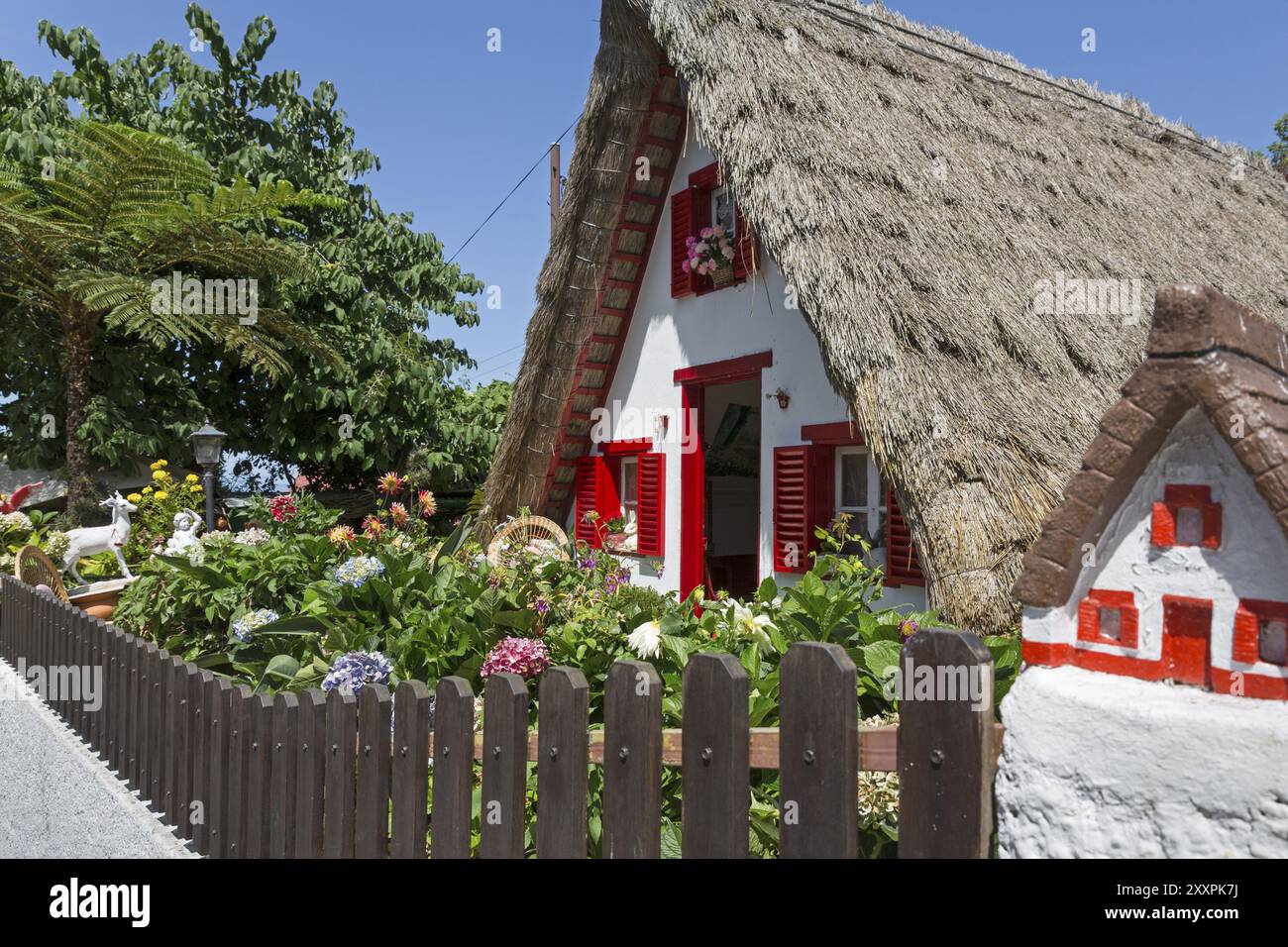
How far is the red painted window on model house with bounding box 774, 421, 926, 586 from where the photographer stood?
6.36 meters

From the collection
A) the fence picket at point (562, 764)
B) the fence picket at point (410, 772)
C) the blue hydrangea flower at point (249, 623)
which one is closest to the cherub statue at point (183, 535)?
the blue hydrangea flower at point (249, 623)

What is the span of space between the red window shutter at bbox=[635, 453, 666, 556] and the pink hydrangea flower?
15.3 feet

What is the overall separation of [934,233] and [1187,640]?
208 inches

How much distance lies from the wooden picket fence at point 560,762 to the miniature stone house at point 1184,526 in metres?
0.24

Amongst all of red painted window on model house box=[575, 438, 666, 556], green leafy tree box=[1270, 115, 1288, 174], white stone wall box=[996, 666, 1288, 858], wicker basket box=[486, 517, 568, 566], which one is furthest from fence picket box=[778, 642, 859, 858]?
green leafy tree box=[1270, 115, 1288, 174]

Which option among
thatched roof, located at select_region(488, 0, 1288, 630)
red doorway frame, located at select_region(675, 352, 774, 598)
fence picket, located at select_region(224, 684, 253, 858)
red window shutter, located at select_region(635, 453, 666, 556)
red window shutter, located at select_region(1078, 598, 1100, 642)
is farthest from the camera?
red window shutter, located at select_region(635, 453, 666, 556)

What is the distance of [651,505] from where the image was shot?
8.30 m

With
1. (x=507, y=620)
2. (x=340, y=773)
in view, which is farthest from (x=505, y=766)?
(x=507, y=620)

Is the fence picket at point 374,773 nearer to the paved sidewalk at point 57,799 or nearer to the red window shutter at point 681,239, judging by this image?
the paved sidewalk at point 57,799

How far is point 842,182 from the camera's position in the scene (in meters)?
6.06

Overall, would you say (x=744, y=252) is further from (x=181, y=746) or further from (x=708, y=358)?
(x=181, y=746)

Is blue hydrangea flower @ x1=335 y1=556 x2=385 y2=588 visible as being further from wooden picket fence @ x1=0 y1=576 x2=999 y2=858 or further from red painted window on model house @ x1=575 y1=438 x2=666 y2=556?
red painted window on model house @ x1=575 y1=438 x2=666 y2=556

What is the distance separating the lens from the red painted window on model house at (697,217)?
7.61 metres
